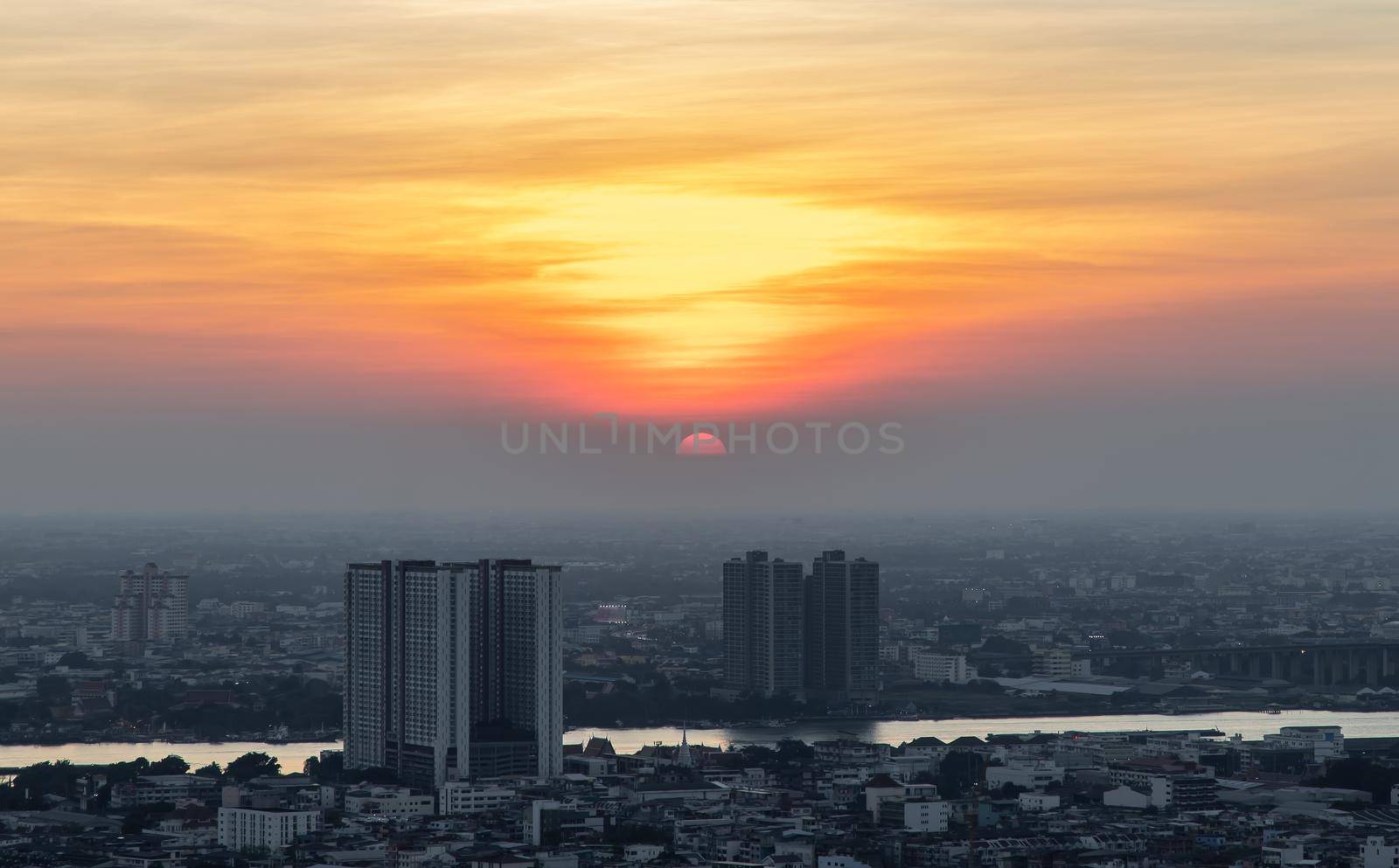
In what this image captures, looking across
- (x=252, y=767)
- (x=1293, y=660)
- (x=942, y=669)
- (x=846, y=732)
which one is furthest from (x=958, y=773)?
(x=1293, y=660)

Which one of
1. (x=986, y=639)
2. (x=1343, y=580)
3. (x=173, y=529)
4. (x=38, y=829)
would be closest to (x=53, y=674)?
(x=986, y=639)

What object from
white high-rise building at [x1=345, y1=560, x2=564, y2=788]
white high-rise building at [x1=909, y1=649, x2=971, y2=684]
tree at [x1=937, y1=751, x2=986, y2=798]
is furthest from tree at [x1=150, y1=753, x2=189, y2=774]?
white high-rise building at [x1=909, y1=649, x2=971, y2=684]

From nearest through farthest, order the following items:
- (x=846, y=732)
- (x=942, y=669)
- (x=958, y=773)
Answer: (x=958, y=773), (x=846, y=732), (x=942, y=669)

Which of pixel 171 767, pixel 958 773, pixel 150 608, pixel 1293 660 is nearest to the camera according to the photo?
pixel 171 767

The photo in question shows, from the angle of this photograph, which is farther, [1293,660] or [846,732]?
[1293,660]

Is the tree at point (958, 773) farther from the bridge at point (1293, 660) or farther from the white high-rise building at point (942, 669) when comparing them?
the bridge at point (1293, 660)

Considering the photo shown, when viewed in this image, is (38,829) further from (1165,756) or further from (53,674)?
(53,674)

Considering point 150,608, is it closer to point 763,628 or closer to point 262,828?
point 763,628
